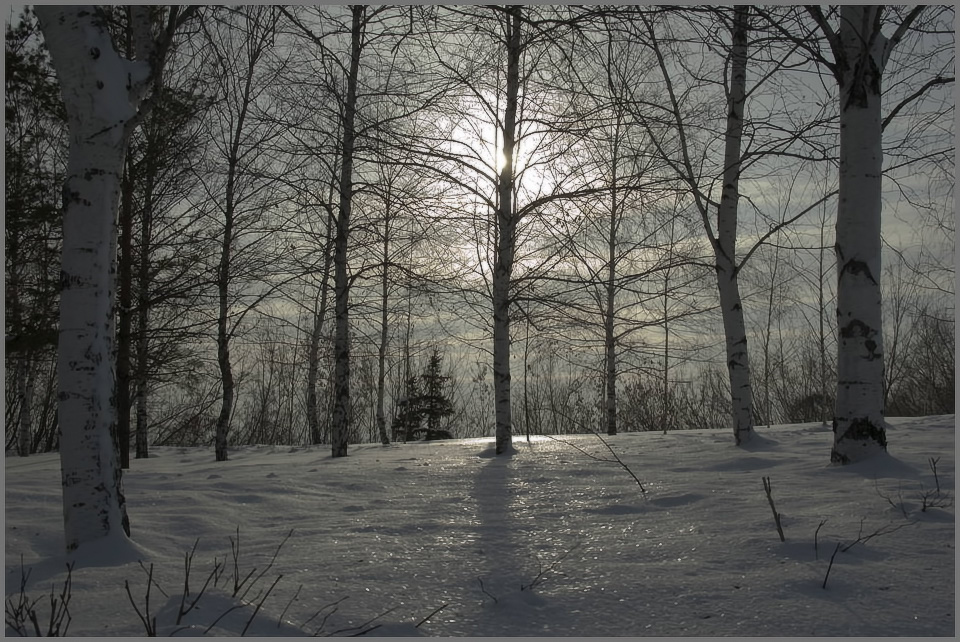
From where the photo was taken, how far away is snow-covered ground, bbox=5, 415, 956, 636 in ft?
7.86

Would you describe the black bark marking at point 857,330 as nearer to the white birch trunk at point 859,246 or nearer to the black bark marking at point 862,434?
the white birch trunk at point 859,246

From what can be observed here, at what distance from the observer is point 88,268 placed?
3.62m

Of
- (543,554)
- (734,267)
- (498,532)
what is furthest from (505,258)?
(543,554)

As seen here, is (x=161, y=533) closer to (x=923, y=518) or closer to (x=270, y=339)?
(x=923, y=518)

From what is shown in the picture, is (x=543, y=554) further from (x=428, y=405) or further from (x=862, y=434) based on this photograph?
(x=428, y=405)

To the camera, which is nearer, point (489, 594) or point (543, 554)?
point (489, 594)

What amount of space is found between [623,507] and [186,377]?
1042 cm

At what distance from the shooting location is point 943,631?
218 cm

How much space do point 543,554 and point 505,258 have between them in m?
5.56

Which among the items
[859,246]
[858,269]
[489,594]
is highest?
[859,246]

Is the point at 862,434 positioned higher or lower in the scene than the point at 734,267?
lower

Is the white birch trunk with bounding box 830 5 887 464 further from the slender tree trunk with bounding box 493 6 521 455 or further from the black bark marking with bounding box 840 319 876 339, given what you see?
the slender tree trunk with bounding box 493 6 521 455

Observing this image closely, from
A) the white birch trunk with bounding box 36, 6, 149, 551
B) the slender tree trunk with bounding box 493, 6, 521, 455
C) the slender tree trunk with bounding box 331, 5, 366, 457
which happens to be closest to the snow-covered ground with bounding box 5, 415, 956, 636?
the white birch trunk with bounding box 36, 6, 149, 551

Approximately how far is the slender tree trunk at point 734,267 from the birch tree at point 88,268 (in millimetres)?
6514
